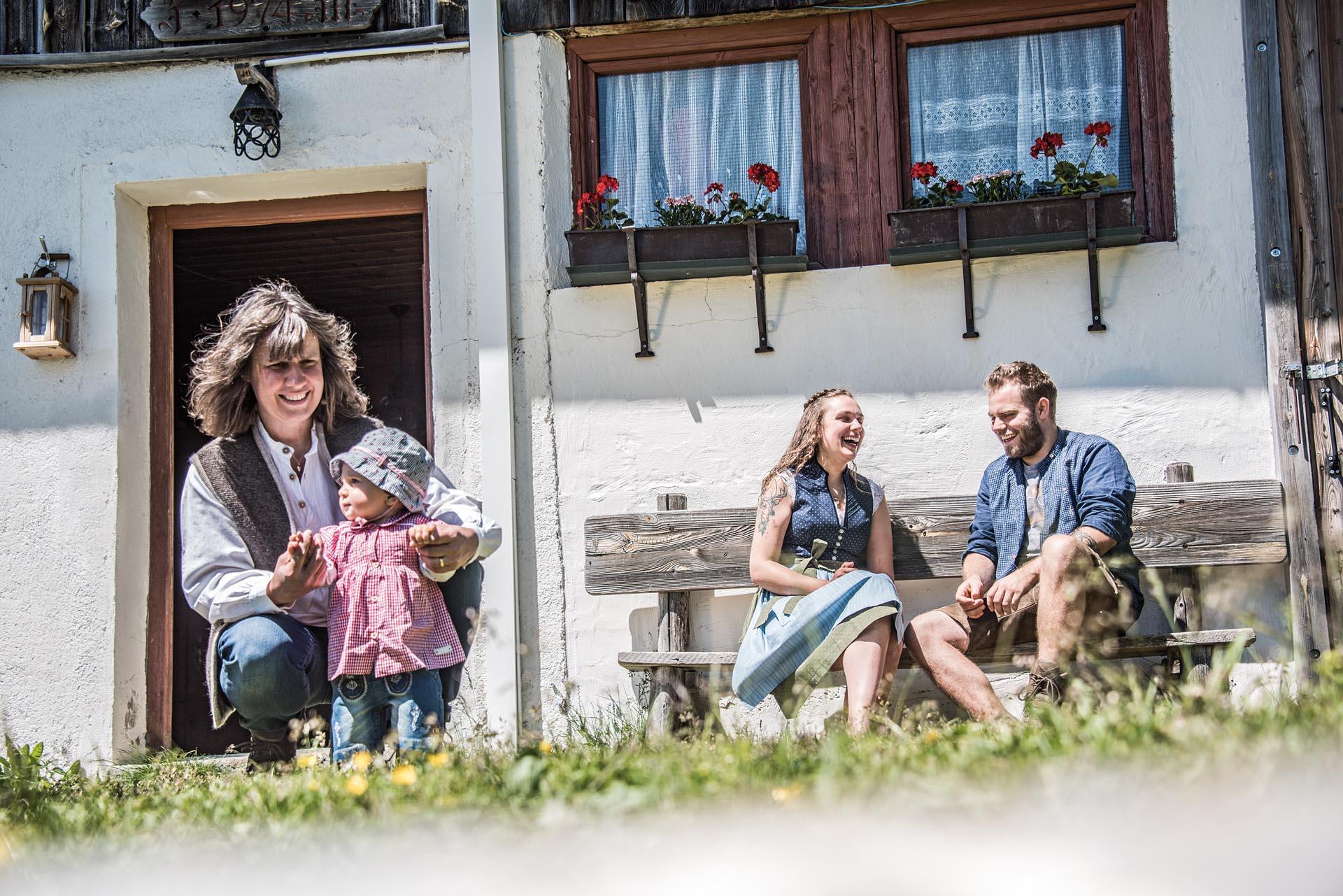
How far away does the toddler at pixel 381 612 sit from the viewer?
4.12 m

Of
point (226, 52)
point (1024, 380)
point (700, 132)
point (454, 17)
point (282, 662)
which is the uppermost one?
point (454, 17)

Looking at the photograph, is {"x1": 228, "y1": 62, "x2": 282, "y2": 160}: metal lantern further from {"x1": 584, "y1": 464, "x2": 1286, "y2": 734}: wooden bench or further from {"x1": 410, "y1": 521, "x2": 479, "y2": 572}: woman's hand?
{"x1": 410, "y1": 521, "x2": 479, "y2": 572}: woman's hand

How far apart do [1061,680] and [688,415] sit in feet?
6.03

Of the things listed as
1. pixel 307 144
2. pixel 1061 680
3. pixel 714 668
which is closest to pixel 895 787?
pixel 714 668

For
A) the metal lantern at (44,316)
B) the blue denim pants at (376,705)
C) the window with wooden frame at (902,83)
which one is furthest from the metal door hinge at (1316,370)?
the metal lantern at (44,316)

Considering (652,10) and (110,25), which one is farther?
(110,25)

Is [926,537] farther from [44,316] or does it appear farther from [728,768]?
[44,316]

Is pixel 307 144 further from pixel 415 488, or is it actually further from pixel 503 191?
pixel 415 488

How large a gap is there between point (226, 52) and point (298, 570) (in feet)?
9.02

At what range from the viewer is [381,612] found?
4.18 m

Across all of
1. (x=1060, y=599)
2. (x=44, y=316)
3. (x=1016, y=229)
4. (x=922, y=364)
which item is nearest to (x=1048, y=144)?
(x=1016, y=229)

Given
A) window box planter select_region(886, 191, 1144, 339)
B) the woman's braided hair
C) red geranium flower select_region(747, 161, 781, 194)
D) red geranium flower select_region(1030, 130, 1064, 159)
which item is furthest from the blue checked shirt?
red geranium flower select_region(747, 161, 781, 194)

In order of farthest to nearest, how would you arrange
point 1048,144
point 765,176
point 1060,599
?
point 765,176, point 1048,144, point 1060,599

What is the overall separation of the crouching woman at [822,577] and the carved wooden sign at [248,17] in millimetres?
2558
